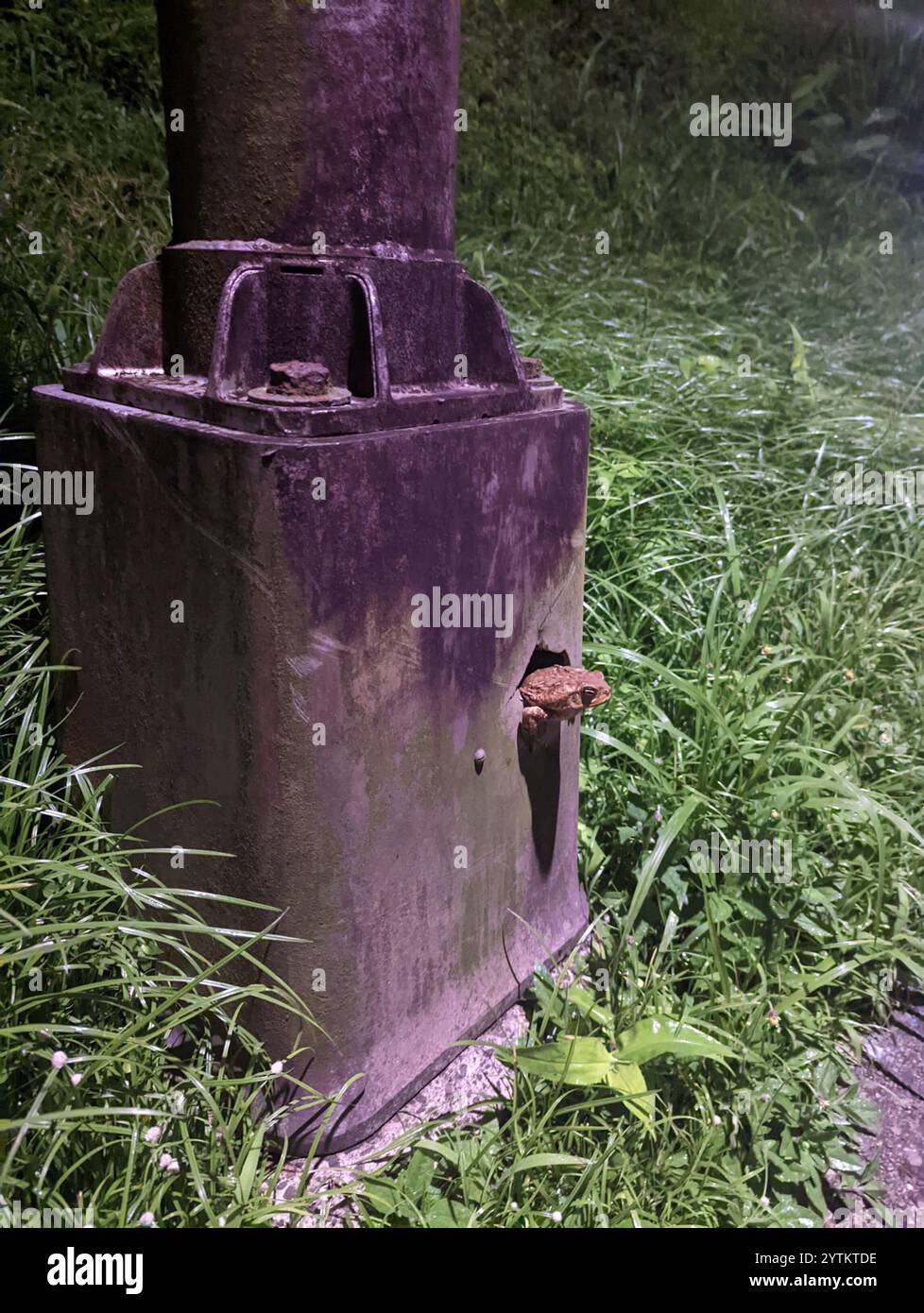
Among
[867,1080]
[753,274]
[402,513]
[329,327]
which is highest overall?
[753,274]

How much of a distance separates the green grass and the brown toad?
0.41 metres

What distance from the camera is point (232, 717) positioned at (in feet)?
4.56

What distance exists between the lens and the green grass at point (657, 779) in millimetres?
1428

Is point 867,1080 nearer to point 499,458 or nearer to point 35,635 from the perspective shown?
point 499,458

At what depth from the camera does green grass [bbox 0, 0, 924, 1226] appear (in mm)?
1428

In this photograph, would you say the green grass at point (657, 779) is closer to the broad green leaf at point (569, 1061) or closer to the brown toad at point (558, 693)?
the broad green leaf at point (569, 1061)

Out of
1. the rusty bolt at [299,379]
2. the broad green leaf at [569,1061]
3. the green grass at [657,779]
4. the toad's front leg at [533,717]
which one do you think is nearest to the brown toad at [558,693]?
the toad's front leg at [533,717]

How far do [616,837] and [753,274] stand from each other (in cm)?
484

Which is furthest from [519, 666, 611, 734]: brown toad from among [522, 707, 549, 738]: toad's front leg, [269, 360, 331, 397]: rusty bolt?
[269, 360, 331, 397]: rusty bolt

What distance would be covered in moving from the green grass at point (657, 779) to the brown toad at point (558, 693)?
408mm

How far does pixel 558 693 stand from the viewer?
1.69m

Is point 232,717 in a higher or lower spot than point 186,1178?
higher

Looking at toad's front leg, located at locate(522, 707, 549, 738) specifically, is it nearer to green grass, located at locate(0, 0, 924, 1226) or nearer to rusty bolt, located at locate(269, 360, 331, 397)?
green grass, located at locate(0, 0, 924, 1226)

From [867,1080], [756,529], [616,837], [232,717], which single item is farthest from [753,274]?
[232,717]
